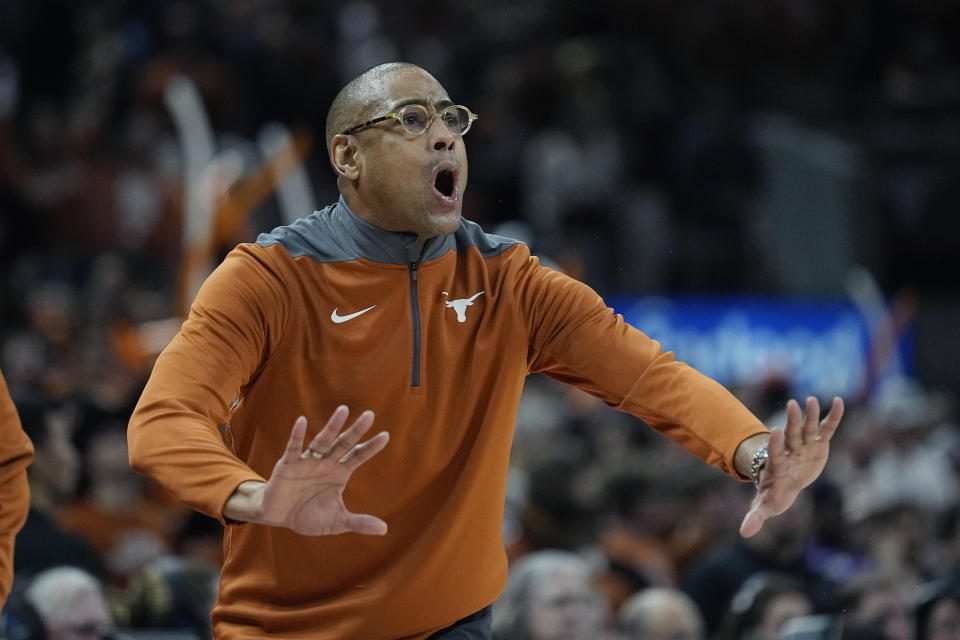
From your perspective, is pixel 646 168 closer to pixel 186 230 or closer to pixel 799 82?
pixel 799 82

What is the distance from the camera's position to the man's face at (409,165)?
353 cm

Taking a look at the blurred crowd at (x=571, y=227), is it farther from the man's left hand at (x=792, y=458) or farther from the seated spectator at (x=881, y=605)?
the man's left hand at (x=792, y=458)

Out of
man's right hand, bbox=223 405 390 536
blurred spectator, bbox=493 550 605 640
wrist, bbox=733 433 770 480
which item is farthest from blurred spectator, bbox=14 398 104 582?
wrist, bbox=733 433 770 480

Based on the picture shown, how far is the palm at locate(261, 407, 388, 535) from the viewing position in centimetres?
284

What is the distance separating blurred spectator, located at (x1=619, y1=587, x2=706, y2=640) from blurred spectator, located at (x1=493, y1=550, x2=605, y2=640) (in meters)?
0.14

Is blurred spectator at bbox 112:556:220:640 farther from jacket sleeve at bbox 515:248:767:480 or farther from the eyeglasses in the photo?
the eyeglasses

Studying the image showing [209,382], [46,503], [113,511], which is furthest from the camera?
[113,511]

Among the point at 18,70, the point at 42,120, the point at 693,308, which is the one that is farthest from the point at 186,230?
the point at 693,308

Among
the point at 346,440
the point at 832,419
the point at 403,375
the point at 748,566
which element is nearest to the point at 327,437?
the point at 346,440

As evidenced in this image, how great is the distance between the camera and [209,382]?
318cm

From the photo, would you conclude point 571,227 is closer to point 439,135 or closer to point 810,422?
point 439,135

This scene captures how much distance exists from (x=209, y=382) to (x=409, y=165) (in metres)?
0.74

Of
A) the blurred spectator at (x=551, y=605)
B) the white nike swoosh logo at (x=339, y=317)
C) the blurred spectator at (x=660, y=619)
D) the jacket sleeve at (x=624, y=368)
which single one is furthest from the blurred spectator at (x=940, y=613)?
the white nike swoosh logo at (x=339, y=317)

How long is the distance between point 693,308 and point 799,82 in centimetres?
301
